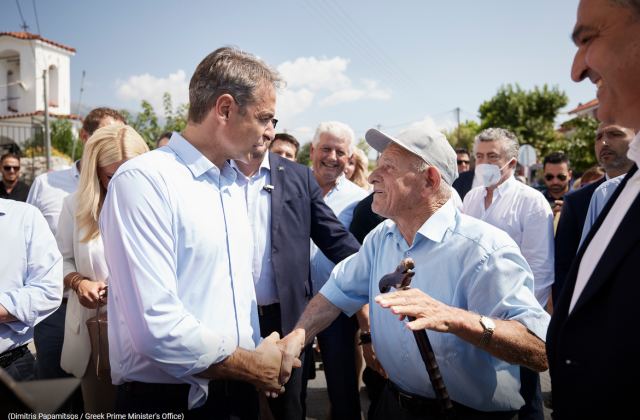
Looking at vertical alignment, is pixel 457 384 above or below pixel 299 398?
above

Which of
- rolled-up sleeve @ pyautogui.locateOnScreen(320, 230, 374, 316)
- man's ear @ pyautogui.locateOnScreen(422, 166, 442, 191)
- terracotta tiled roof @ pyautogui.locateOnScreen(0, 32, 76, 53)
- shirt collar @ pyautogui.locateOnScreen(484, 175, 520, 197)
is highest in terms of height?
terracotta tiled roof @ pyautogui.locateOnScreen(0, 32, 76, 53)

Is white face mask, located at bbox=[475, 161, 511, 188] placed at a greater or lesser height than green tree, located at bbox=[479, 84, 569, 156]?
lesser

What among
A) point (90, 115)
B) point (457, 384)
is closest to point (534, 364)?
point (457, 384)

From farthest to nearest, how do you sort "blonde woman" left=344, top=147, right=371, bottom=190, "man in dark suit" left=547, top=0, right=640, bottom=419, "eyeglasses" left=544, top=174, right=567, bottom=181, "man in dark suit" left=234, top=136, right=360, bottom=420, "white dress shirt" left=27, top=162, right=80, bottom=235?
"eyeglasses" left=544, top=174, right=567, bottom=181, "blonde woman" left=344, top=147, right=371, bottom=190, "white dress shirt" left=27, top=162, right=80, bottom=235, "man in dark suit" left=234, top=136, right=360, bottom=420, "man in dark suit" left=547, top=0, right=640, bottom=419

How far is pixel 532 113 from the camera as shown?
45625mm

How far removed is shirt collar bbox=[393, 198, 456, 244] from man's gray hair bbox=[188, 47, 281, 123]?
972 millimetres

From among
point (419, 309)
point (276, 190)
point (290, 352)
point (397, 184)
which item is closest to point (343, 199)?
point (276, 190)

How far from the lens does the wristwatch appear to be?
6.00 ft

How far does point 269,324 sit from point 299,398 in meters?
0.58

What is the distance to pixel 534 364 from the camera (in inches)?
76.4

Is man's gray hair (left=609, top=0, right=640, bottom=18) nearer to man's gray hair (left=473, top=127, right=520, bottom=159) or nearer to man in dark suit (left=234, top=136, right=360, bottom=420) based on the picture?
man in dark suit (left=234, top=136, right=360, bottom=420)

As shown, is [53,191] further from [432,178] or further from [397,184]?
[432,178]

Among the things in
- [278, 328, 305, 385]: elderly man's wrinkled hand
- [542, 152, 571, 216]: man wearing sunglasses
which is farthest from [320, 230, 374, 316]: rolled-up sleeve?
[542, 152, 571, 216]: man wearing sunglasses

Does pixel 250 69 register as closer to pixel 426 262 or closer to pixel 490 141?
pixel 426 262
